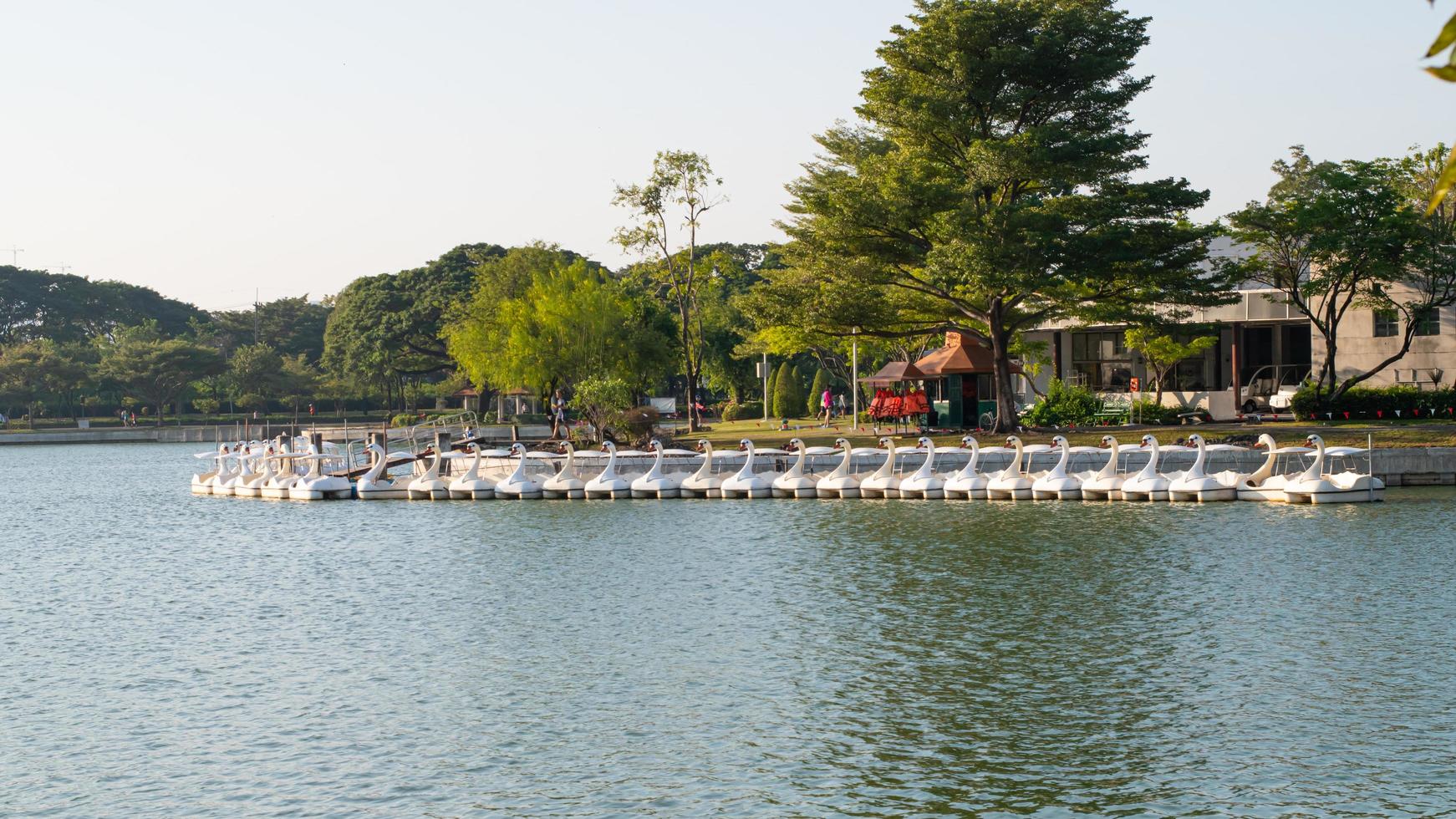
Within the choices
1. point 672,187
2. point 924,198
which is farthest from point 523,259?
point 924,198

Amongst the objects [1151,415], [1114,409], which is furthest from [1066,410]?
[1151,415]

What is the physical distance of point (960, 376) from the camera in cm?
4612

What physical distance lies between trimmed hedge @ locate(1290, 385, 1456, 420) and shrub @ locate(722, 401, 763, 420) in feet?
115

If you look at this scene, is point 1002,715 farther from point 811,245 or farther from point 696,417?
point 696,417

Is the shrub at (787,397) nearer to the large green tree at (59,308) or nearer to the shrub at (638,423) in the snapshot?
the shrub at (638,423)

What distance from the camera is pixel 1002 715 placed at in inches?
567

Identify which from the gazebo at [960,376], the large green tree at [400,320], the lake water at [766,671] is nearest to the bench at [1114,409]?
the gazebo at [960,376]

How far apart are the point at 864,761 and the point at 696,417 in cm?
4924

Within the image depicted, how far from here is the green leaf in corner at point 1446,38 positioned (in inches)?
115

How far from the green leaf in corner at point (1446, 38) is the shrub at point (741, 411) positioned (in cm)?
7008

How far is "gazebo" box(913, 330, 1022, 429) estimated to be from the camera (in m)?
45.3

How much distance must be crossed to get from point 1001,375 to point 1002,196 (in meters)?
5.65

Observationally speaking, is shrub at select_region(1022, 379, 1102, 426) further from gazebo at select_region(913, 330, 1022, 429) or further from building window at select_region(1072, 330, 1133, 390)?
building window at select_region(1072, 330, 1133, 390)

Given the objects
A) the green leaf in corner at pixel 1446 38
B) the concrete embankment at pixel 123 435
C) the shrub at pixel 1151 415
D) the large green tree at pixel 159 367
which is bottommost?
the concrete embankment at pixel 123 435
